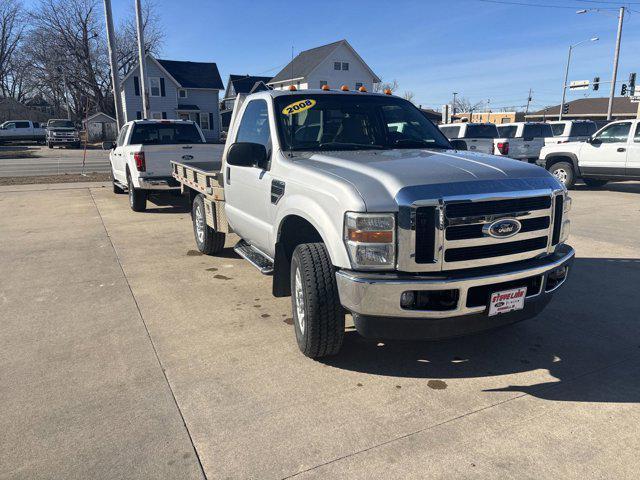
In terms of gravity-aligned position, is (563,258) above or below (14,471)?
above

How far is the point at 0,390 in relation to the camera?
3.29 m

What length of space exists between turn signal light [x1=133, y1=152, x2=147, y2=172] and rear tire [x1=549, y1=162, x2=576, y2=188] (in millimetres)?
10810

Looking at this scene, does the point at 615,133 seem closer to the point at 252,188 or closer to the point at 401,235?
the point at 252,188

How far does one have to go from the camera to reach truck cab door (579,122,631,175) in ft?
40.0

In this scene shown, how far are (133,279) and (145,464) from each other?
11.2 feet

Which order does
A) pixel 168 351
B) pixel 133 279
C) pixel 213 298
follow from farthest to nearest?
1. pixel 133 279
2. pixel 213 298
3. pixel 168 351

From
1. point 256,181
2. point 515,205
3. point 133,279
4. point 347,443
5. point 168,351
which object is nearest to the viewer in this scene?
point 347,443

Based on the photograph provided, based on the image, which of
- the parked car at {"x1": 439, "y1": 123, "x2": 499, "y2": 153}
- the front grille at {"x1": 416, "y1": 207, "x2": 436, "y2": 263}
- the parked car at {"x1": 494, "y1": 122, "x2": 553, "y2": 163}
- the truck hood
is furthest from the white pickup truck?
the parked car at {"x1": 494, "y1": 122, "x2": 553, "y2": 163}

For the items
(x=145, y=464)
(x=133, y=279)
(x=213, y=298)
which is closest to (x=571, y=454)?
(x=145, y=464)

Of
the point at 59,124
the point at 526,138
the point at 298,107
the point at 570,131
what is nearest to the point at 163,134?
the point at 298,107

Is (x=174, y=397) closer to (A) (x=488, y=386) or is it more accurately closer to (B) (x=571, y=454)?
(A) (x=488, y=386)

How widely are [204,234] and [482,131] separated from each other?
46.1ft

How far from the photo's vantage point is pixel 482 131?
17.8 metres

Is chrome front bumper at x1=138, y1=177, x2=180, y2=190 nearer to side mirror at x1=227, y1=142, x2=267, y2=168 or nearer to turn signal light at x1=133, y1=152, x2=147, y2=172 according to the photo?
turn signal light at x1=133, y1=152, x2=147, y2=172
